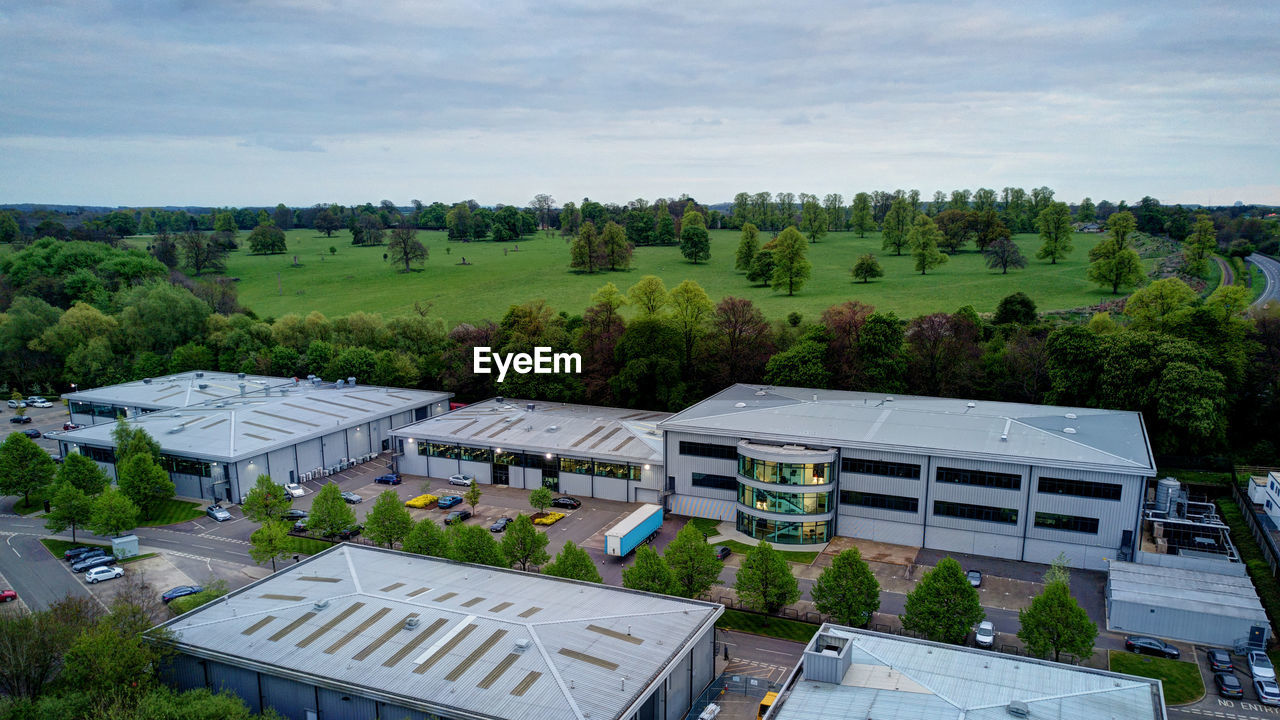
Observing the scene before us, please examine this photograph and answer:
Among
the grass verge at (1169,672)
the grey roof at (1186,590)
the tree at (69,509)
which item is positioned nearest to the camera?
the grass verge at (1169,672)

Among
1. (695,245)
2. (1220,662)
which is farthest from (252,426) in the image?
(695,245)

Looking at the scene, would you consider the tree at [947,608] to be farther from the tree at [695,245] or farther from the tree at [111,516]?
the tree at [695,245]

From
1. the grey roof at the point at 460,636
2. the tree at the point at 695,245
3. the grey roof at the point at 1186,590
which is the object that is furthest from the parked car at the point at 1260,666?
the tree at the point at 695,245

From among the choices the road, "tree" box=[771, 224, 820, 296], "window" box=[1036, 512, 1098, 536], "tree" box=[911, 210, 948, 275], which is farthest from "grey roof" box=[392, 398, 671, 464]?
"tree" box=[911, 210, 948, 275]

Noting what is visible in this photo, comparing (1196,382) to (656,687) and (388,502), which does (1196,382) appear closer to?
(656,687)

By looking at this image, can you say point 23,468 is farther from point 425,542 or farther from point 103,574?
point 425,542

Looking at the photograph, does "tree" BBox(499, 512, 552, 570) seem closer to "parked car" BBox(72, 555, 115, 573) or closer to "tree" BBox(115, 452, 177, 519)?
"parked car" BBox(72, 555, 115, 573)
